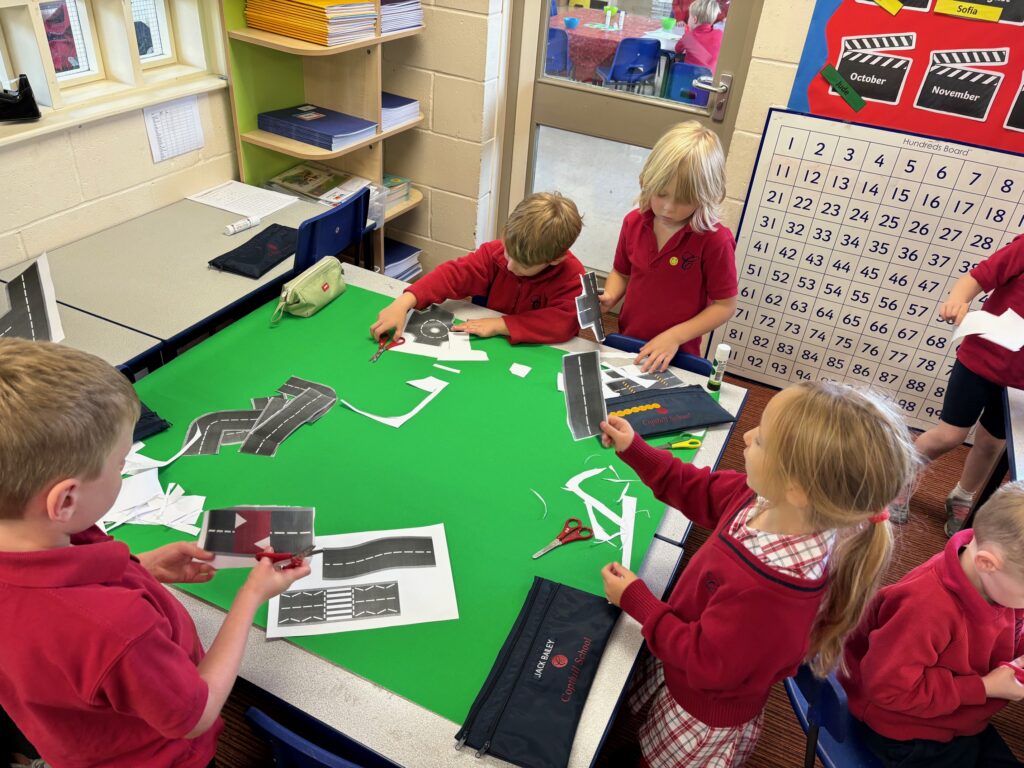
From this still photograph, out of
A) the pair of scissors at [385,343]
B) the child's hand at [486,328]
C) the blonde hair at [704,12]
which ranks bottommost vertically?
the pair of scissors at [385,343]

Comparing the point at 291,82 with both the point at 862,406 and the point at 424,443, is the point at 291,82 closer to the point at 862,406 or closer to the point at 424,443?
the point at 424,443

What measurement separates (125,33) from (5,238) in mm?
820

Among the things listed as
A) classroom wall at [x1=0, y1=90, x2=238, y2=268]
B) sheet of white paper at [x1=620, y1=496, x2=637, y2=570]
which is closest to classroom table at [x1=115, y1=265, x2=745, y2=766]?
sheet of white paper at [x1=620, y1=496, x2=637, y2=570]

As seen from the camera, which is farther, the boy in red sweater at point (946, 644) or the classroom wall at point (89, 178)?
the classroom wall at point (89, 178)

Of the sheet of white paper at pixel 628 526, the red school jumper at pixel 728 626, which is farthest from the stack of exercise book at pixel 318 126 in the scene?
the red school jumper at pixel 728 626

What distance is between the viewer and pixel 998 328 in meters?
2.13

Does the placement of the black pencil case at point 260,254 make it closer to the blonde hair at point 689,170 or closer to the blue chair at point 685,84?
the blonde hair at point 689,170

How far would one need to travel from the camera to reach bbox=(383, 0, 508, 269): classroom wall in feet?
10.7

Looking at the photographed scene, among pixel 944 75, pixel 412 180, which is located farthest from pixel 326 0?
pixel 944 75

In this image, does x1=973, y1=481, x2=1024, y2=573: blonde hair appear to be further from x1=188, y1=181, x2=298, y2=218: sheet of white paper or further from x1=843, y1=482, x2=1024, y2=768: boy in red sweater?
x1=188, y1=181, x2=298, y2=218: sheet of white paper

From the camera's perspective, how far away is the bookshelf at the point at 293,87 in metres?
2.79

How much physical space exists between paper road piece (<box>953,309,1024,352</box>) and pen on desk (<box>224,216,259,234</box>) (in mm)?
2338

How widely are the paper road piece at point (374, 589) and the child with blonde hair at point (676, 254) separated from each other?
3.10ft

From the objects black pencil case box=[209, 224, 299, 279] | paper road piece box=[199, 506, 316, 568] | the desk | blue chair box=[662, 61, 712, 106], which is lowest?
the desk
